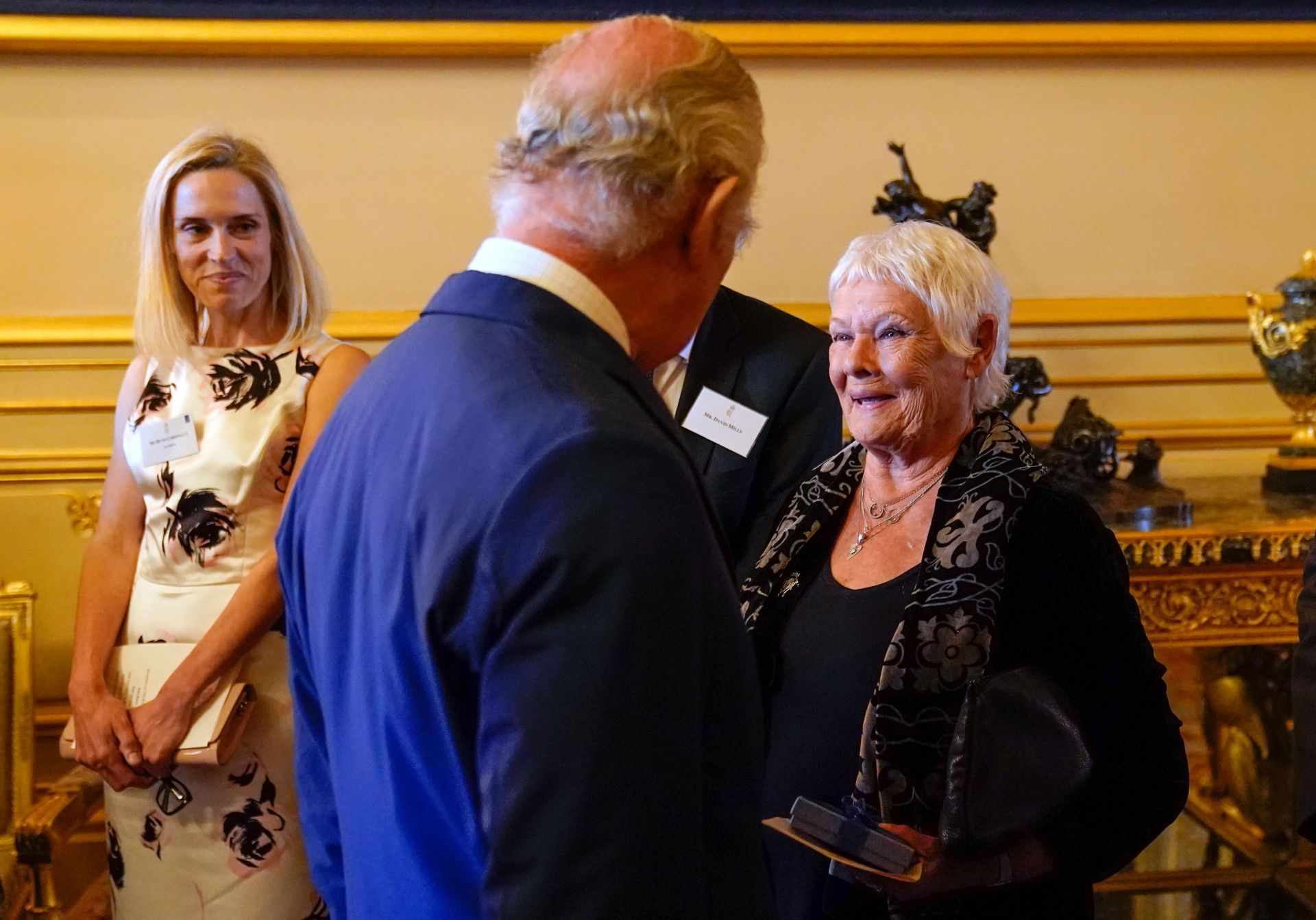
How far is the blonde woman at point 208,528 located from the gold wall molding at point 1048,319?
0.97 meters

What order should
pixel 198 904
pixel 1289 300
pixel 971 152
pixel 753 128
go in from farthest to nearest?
pixel 971 152
pixel 1289 300
pixel 198 904
pixel 753 128

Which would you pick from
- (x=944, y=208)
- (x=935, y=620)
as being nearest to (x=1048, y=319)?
(x=944, y=208)

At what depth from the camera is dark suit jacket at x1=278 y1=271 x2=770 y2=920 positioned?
85 cm

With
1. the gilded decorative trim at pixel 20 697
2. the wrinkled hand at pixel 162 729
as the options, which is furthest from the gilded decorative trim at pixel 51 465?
the wrinkled hand at pixel 162 729

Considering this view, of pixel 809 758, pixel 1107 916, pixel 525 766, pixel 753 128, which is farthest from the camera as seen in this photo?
pixel 1107 916

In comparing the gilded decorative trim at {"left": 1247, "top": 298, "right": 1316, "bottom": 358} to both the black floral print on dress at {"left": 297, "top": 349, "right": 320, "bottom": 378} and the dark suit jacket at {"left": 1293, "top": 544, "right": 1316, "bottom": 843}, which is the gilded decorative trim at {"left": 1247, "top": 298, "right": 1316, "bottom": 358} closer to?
the dark suit jacket at {"left": 1293, "top": 544, "right": 1316, "bottom": 843}

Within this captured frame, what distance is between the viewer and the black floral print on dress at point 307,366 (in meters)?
2.38

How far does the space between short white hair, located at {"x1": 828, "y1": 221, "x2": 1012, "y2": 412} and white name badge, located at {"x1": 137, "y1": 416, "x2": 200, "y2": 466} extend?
1.28m

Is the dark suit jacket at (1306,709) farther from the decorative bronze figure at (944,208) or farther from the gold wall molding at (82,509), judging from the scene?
the gold wall molding at (82,509)

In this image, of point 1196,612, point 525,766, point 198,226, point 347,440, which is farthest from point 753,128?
point 1196,612

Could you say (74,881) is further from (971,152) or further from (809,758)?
(971,152)

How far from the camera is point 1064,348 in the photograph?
373 cm

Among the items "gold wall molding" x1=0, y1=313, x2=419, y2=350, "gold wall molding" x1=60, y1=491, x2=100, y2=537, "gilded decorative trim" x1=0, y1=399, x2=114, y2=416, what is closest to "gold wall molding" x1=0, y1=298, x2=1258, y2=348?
"gold wall molding" x1=0, y1=313, x2=419, y2=350

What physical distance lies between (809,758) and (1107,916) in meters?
1.65
